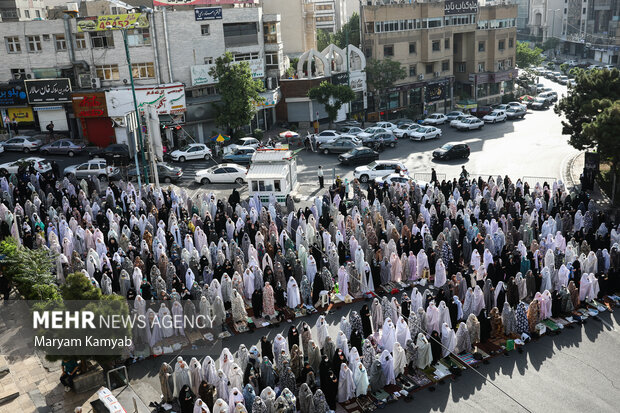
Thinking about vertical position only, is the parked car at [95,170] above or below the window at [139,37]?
below

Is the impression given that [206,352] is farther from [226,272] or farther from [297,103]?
[297,103]

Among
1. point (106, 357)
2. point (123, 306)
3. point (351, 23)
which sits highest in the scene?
point (351, 23)

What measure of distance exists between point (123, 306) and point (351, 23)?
155 feet

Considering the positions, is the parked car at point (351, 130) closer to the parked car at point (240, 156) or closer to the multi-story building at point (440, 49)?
the parked car at point (240, 156)

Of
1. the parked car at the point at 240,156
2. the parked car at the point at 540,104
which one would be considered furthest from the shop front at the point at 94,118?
the parked car at the point at 540,104

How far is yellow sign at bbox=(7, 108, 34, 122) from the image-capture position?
113 feet

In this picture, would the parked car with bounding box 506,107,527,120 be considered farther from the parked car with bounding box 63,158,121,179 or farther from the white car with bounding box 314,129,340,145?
the parked car with bounding box 63,158,121,179

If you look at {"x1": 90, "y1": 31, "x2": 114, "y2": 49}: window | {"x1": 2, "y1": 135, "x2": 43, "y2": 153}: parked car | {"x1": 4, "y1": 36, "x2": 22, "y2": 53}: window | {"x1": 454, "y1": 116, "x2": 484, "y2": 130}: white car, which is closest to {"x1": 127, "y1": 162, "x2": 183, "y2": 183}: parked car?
{"x1": 2, "y1": 135, "x2": 43, "y2": 153}: parked car

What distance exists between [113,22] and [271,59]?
10141 mm

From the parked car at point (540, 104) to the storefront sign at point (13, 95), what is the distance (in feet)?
117

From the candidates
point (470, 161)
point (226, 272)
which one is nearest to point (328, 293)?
point (226, 272)

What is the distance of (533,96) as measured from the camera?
51.1 meters

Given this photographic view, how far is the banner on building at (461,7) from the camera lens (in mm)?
44750

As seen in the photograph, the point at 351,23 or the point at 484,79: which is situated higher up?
the point at 351,23
